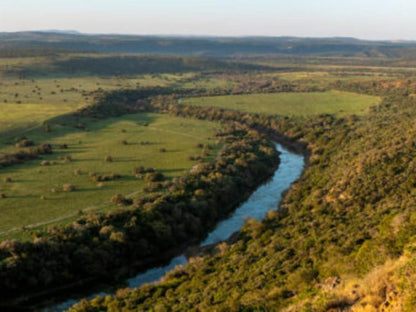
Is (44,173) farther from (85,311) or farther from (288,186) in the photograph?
(288,186)

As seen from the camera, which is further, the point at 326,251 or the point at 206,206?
the point at 206,206

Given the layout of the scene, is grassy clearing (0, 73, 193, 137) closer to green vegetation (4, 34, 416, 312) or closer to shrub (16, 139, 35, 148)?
green vegetation (4, 34, 416, 312)

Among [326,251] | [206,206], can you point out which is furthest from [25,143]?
[326,251]

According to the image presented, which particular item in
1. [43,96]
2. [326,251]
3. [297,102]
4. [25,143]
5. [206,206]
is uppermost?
[43,96]

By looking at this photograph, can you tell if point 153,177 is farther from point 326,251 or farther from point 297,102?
point 297,102

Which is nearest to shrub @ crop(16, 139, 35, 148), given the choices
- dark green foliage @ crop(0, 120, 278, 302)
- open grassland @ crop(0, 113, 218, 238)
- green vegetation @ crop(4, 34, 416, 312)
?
green vegetation @ crop(4, 34, 416, 312)

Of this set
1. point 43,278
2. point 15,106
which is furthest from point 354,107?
point 43,278

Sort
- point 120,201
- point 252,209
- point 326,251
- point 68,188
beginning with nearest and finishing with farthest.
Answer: point 326,251
point 120,201
point 68,188
point 252,209
